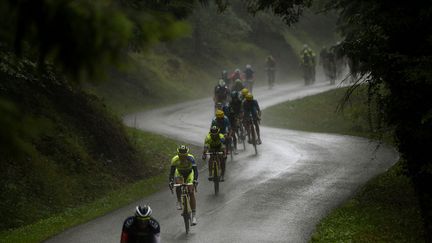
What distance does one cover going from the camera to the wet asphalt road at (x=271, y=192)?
14.6m

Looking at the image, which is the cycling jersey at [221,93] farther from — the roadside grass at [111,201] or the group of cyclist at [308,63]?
the group of cyclist at [308,63]

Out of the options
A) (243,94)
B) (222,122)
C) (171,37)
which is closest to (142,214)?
(171,37)

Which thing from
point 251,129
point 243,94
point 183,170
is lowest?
point 183,170

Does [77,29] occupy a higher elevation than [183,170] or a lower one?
higher

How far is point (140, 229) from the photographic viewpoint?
412 inches

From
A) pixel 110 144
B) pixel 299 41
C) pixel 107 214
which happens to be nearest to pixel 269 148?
pixel 110 144

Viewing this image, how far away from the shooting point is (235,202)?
17.2 m

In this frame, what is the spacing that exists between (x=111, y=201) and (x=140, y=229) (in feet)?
25.7

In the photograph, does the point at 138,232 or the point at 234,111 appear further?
the point at 234,111

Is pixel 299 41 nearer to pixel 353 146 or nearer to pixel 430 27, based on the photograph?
pixel 353 146

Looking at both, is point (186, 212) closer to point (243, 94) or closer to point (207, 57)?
point (243, 94)

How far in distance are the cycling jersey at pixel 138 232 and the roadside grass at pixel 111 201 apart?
4819 mm

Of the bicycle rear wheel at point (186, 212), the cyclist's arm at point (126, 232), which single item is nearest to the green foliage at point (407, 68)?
the bicycle rear wheel at point (186, 212)

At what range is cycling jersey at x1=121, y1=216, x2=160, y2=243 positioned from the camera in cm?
1037
